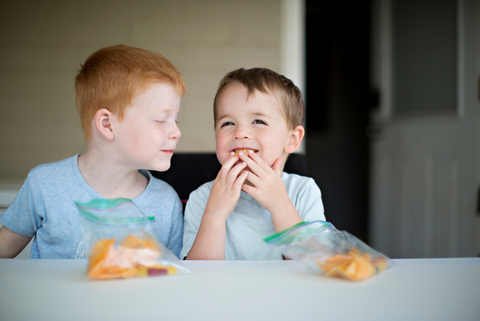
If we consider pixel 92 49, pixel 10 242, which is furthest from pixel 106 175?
pixel 92 49

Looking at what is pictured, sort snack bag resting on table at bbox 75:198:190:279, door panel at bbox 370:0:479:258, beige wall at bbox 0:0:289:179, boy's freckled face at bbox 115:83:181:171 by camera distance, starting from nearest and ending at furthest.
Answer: snack bag resting on table at bbox 75:198:190:279
boy's freckled face at bbox 115:83:181:171
beige wall at bbox 0:0:289:179
door panel at bbox 370:0:479:258

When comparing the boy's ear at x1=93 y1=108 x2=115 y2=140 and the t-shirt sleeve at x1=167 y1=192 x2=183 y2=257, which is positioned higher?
the boy's ear at x1=93 y1=108 x2=115 y2=140

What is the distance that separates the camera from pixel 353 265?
0.46 m

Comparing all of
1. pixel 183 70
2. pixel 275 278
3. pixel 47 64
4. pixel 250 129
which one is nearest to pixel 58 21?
pixel 47 64

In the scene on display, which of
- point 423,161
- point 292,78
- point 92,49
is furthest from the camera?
point 423,161

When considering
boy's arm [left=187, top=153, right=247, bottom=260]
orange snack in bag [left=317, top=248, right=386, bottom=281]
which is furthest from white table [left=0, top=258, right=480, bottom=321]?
boy's arm [left=187, top=153, right=247, bottom=260]

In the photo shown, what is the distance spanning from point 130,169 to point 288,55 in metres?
1.29

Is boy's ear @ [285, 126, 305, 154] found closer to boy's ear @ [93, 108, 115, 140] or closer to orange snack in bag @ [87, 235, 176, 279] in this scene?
boy's ear @ [93, 108, 115, 140]

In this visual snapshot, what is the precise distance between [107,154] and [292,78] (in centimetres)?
125

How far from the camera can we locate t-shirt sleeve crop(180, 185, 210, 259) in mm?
933

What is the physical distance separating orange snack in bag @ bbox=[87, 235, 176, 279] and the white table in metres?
0.01

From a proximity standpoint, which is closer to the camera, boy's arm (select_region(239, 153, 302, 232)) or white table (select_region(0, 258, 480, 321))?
white table (select_region(0, 258, 480, 321))

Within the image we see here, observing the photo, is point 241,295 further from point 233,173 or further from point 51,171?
point 51,171

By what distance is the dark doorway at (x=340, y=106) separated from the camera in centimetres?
349
